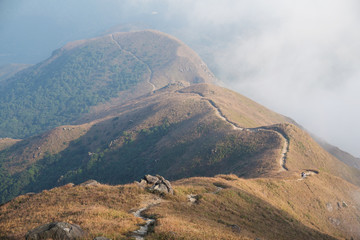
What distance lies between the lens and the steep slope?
264ft

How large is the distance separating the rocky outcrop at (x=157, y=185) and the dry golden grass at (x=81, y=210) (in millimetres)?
1774

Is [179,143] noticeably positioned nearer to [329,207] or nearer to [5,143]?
[329,207]

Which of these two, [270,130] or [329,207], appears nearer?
[329,207]

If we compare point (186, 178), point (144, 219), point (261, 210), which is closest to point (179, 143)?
point (186, 178)

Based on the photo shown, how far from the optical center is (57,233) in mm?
19609

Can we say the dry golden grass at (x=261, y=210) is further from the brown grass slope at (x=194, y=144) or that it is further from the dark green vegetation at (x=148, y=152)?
the dark green vegetation at (x=148, y=152)

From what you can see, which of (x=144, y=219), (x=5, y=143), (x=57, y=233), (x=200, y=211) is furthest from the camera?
(x=5, y=143)

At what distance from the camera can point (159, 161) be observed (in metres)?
104

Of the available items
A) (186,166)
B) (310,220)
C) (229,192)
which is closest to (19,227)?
(229,192)

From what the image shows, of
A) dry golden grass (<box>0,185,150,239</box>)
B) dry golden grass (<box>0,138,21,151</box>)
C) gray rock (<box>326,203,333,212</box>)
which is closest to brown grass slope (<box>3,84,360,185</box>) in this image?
gray rock (<box>326,203,333,212</box>)

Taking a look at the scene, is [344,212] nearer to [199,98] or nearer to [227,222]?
[227,222]

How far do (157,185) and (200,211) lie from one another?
7090mm

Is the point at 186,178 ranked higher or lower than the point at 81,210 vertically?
lower

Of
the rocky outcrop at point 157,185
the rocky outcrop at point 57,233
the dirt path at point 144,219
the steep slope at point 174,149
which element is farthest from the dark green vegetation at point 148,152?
the rocky outcrop at point 57,233
